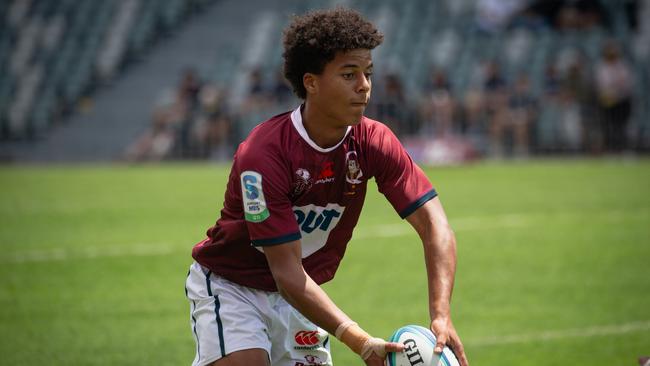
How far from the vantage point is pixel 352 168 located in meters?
5.48

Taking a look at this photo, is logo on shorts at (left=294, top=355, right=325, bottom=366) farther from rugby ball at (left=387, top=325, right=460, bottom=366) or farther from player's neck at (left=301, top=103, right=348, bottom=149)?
player's neck at (left=301, top=103, right=348, bottom=149)

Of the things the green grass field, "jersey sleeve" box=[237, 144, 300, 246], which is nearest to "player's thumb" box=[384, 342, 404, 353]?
"jersey sleeve" box=[237, 144, 300, 246]

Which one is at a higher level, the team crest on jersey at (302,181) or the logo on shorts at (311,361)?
the team crest on jersey at (302,181)

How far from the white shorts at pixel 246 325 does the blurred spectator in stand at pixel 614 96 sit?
68.4 ft

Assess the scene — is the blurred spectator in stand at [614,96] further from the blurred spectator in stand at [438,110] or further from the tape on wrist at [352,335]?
the tape on wrist at [352,335]

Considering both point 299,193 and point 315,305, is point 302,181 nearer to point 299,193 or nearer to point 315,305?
point 299,193

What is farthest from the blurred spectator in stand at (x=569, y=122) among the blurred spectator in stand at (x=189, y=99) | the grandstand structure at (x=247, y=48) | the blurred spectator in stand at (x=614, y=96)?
the blurred spectator in stand at (x=189, y=99)

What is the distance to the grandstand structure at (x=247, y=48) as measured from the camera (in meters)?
28.2

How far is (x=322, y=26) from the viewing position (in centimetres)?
520

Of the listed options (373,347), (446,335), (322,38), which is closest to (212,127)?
(322,38)

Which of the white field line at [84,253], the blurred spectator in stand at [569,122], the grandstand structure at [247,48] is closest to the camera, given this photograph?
the white field line at [84,253]

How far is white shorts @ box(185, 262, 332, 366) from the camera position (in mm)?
5391

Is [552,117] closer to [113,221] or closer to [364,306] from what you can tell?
[113,221]

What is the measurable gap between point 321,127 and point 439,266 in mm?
966
